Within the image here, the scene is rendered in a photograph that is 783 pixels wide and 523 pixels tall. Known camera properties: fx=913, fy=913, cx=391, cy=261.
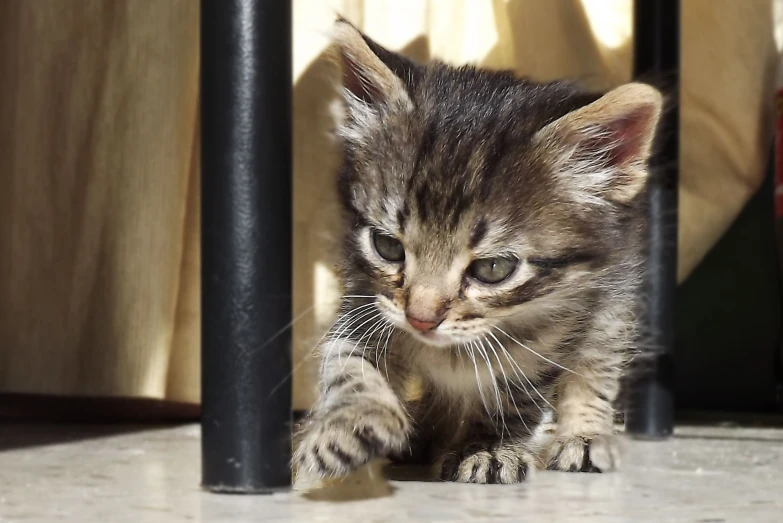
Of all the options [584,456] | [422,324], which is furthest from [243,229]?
[584,456]

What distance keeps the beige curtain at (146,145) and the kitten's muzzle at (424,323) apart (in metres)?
0.52

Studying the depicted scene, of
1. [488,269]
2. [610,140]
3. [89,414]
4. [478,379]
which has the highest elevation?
[610,140]

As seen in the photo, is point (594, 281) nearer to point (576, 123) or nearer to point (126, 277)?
point (576, 123)

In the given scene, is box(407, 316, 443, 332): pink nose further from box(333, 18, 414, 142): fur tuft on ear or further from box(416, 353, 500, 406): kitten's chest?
box(333, 18, 414, 142): fur tuft on ear

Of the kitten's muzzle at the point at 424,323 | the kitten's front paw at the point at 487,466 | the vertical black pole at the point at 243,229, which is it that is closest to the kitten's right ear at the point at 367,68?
the vertical black pole at the point at 243,229

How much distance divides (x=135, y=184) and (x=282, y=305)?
69 centimetres

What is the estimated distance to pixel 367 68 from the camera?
110 centimetres

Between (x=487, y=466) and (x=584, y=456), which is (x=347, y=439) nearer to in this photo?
(x=487, y=466)

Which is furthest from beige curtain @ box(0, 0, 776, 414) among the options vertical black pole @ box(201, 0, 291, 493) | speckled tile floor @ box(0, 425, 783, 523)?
vertical black pole @ box(201, 0, 291, 493)

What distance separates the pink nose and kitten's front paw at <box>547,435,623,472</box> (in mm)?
339

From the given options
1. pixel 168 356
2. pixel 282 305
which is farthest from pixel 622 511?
pixel 168 356

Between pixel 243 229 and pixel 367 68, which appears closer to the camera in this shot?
pixel 243 229

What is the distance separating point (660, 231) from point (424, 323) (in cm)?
68

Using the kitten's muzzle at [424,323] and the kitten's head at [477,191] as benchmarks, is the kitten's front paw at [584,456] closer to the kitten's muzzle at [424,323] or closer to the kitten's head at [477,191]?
the kitten's head at [477,191]
